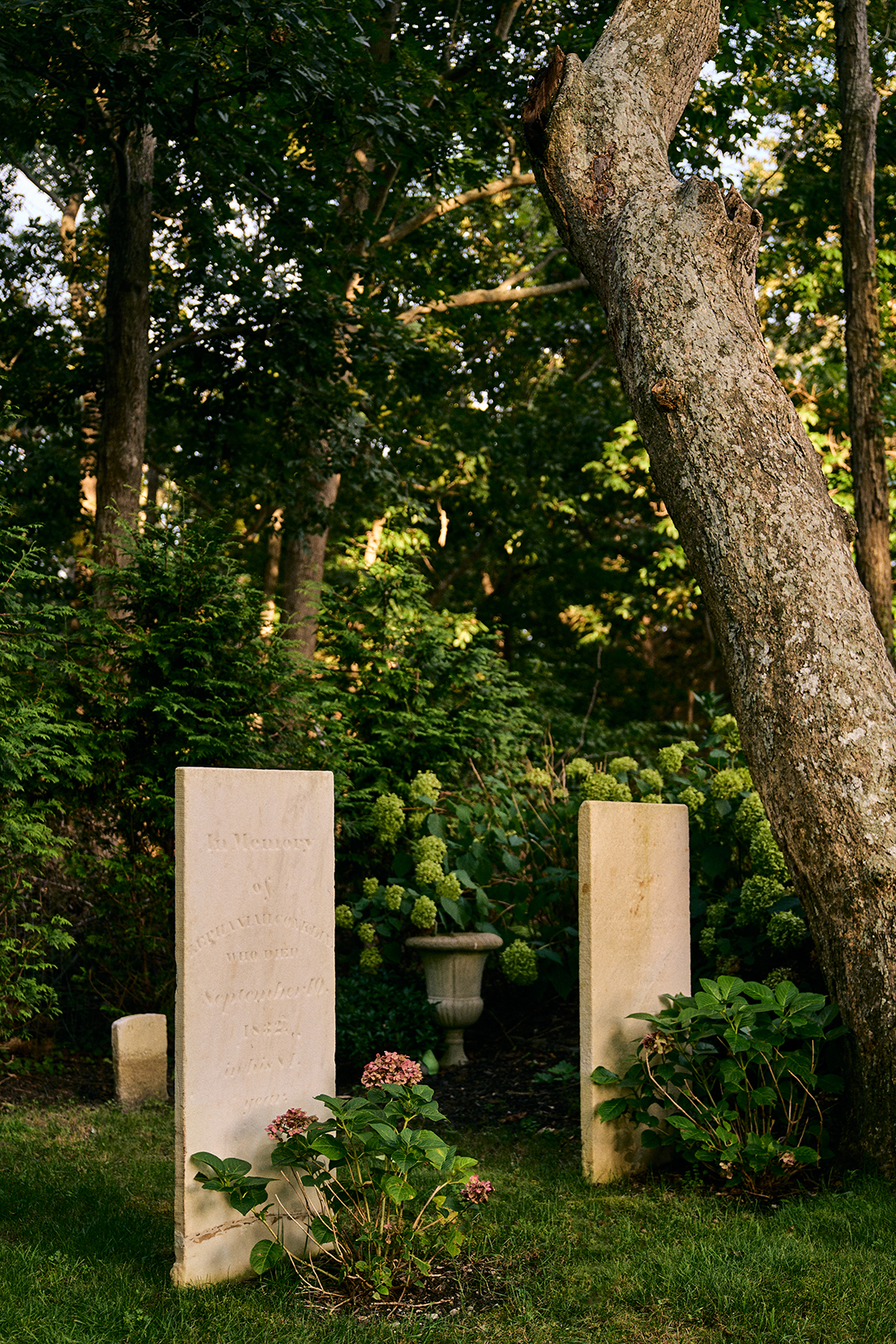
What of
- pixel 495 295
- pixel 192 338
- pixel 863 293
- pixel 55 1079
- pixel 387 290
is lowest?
pixel 55 1079

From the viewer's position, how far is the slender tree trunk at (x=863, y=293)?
8195 millimetres

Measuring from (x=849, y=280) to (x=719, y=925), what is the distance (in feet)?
17.8

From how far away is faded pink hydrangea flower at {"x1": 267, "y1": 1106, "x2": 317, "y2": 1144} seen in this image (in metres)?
3.42

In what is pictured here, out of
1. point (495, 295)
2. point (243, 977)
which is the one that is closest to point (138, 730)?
point (243, 977)

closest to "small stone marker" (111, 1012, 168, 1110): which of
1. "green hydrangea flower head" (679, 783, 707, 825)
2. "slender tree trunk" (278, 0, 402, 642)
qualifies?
"green hydrangea flower head" (679, 783, 707, 825)

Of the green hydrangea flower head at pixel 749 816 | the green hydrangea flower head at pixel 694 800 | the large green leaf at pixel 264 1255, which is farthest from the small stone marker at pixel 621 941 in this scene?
the large green leaf at pixel 264 1255

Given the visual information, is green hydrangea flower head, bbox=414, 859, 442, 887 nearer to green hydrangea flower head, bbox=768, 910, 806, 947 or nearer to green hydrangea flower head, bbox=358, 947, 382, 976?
green hydrangea flower head, bbox=358, 947, 382, 976

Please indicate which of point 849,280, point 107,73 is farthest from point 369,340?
point 849,280

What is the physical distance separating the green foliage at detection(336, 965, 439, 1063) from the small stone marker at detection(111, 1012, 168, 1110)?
3.31 ft

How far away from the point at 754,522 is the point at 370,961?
374 centimetres

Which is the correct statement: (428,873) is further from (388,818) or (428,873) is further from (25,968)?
(25,968)

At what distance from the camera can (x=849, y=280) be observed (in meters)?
8.45

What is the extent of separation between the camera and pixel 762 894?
5242 mm

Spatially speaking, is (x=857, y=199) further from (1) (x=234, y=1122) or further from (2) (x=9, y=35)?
(1) (x=234, y=1122)
